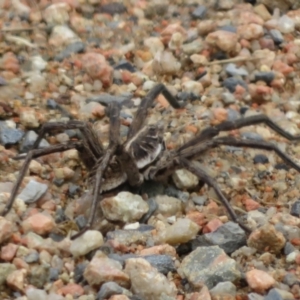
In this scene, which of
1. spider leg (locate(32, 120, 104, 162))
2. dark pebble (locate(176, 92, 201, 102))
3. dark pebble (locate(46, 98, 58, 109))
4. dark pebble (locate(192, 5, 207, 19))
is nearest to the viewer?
spider leg (locate(32, 120, 104, 162))

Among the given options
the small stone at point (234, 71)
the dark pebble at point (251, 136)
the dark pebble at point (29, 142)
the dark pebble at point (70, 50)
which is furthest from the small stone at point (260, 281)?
the dark pebble at point (70, 50)

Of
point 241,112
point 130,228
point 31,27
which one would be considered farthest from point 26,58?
point 130,228

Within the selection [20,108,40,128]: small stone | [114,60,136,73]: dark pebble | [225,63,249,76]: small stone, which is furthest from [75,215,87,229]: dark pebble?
[225,63,249,76]: small stone

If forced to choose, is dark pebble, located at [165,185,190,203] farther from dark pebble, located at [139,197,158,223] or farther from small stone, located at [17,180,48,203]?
small stone, located at [17,180,48,203]

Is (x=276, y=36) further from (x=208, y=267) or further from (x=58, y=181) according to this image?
(x=208, y=267)

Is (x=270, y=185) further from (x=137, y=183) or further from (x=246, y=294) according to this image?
(x=246, y=294)

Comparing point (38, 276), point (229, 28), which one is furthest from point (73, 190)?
point (229, 28)

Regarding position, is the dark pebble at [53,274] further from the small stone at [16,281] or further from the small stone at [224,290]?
the small stone at [224,290]
